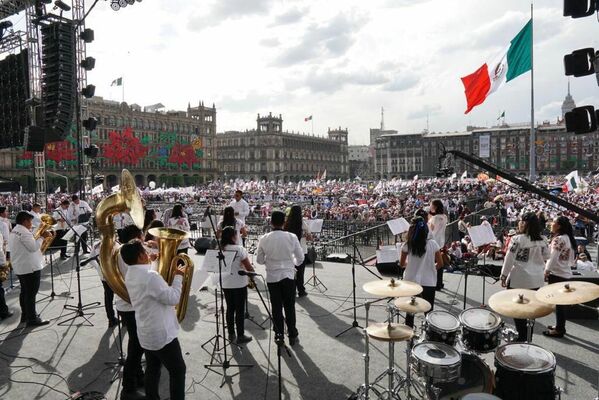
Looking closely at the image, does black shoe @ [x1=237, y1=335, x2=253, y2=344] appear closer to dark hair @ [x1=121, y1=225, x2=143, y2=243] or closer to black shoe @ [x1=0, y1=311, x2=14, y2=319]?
dark hair @ [x1=121, y1=225, x2=143, y2=243]

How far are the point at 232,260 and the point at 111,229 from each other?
135cm

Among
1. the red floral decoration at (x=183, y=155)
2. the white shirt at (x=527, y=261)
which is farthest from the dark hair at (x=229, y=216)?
the red floral decoration at (x=183, y=155)

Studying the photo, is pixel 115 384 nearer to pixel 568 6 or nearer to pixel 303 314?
pixel 303 314

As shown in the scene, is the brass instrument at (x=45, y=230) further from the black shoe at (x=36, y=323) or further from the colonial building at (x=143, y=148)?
the colonial building at (x=143, y=148)

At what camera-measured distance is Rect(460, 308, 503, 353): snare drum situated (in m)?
3.72

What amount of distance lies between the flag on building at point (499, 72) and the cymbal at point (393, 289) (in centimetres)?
1009

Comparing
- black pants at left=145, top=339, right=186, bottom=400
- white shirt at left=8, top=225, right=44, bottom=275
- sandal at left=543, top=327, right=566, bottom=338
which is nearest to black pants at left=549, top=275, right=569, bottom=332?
sandal at left=543, top=327, right=566, bottom=338

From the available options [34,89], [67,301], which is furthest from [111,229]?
[34,89]

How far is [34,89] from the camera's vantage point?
13750 mm

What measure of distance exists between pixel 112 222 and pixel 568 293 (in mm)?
4519

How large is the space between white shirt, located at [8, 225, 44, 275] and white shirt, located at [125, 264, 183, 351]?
3.55 m

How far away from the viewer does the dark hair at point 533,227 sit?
16.4ft

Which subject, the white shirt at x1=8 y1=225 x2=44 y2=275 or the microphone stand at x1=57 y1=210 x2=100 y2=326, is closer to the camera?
the white shirt at x1=8 y1=225 x2=44 y2=275

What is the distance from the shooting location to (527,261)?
5.02 m
